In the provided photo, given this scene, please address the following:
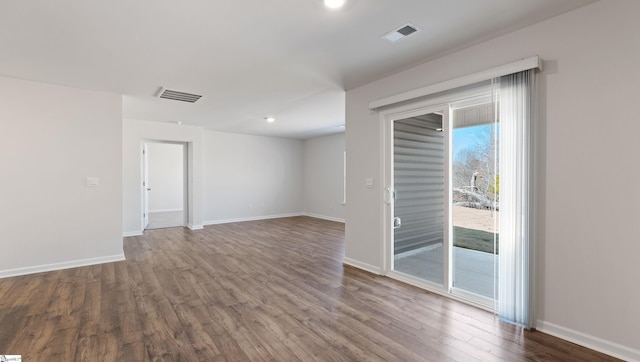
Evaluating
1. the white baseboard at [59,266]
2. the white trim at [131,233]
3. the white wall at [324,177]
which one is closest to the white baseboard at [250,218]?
the white wall at [324,177]

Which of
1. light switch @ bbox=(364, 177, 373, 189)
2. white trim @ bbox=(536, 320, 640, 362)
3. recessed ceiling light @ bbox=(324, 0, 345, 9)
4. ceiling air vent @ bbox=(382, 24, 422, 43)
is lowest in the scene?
white trim @ bbox=(536, 320, 640, 362)

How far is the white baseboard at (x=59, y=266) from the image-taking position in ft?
11.8

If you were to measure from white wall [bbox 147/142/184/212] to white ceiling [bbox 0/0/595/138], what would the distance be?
6.84 metres

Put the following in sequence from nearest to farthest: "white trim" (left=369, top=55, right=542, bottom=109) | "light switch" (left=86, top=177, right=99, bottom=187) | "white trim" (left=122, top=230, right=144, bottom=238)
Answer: "white trim" (left=369, top=55, right=542, bottom=109), "light switch" (left=86, top=177, right=99, bottom=187), "white trim" (left=122, top=230, right=144, bottom=238)

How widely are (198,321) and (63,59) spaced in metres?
3.08

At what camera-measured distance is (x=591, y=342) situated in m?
2.06

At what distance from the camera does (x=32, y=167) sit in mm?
3727

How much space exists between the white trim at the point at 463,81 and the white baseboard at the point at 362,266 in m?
2.11

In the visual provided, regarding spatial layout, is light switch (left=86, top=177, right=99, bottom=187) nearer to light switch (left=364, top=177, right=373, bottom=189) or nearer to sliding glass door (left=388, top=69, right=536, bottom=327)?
light switch (left=364, top=177, right=373, bottom=189)

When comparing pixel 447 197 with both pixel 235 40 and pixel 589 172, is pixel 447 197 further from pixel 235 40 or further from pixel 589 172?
pixel 235 40

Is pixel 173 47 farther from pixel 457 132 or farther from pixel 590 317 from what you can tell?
pixel 590 317

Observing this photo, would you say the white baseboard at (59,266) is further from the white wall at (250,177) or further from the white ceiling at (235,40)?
the white wall at (250,177)

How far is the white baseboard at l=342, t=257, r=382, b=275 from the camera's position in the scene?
3.70m

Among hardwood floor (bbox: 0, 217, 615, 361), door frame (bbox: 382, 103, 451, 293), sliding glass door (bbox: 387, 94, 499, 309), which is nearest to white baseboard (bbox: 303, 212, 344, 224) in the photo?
hardwood floor (bbox: 0, 217, 615, 361)
